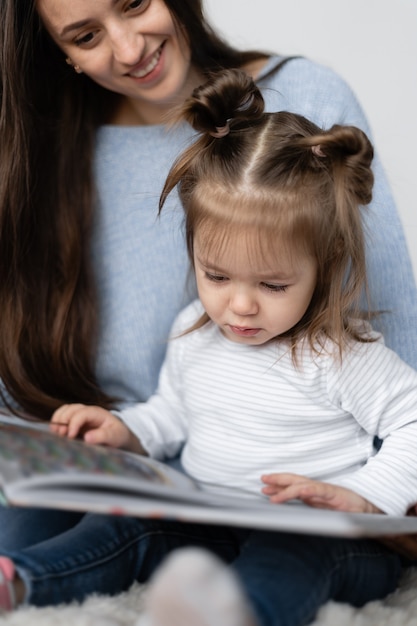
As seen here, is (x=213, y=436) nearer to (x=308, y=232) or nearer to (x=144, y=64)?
(x=308, y=232)

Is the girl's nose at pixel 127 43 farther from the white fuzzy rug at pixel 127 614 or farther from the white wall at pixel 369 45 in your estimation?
the white fuzzy rug at pixel 127 614

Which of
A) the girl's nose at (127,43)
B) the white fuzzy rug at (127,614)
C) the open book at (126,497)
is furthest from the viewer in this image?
the girl's nose at (127,43)

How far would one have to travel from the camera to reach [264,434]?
1.37 meters

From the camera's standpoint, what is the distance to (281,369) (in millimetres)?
1362

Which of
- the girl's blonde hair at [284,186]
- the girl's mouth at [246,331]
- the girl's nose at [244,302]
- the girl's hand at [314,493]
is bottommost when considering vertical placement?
the girl's hand at [314,493]

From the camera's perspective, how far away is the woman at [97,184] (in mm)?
1547

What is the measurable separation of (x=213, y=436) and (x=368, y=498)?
297 millimetres

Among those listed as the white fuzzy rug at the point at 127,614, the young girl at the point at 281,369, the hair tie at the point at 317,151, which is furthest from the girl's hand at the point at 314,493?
the hair tie at the point at 317,151

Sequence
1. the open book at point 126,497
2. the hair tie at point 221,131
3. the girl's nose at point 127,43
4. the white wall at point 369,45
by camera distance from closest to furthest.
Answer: the open book at point 126,497, the hair tie at point 221,131, the girl's nose at point 127,43, the white wall at point 369,45

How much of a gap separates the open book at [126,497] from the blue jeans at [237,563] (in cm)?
12

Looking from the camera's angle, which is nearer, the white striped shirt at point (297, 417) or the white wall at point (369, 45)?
the white striped shirt at point (297, 417)

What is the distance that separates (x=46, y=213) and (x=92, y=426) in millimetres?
441

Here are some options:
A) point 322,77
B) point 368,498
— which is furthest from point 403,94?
point 368,498

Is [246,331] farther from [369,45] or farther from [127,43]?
[369,45]
